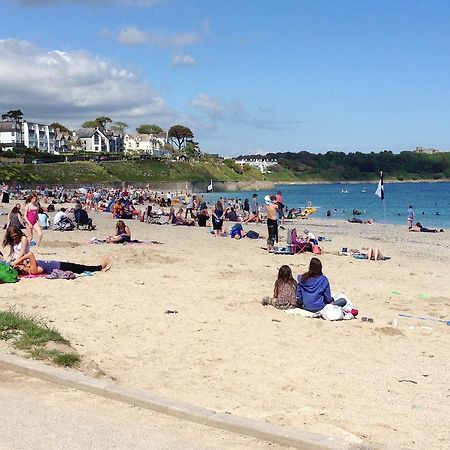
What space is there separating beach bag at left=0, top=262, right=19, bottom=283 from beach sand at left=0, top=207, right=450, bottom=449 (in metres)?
0.18

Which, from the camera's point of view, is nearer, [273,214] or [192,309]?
[192,309]

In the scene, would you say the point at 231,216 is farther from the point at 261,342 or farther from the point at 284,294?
the point at 261,342

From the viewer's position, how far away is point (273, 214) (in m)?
18.1

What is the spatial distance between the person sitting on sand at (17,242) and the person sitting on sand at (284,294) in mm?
4733

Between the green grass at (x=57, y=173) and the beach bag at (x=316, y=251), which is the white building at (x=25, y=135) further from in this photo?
the beach bag at (x=316, y=251)

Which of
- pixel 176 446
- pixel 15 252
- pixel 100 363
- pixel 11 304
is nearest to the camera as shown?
pixel 176 446

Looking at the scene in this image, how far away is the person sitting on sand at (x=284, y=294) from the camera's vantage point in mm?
9602

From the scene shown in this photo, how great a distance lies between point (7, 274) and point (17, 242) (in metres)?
1.10

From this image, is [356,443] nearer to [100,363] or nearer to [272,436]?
[272,436]

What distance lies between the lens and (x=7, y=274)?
10797mm

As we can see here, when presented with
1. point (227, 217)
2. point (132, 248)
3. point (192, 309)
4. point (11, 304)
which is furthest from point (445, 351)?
point (227, 217)

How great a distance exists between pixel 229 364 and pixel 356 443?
2663mm

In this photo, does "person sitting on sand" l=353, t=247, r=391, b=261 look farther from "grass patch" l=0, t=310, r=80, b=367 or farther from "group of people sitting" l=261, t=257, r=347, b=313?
"grass patch" l=0, t=310, r=80, b=367

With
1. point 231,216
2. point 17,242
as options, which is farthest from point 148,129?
point 17,242
